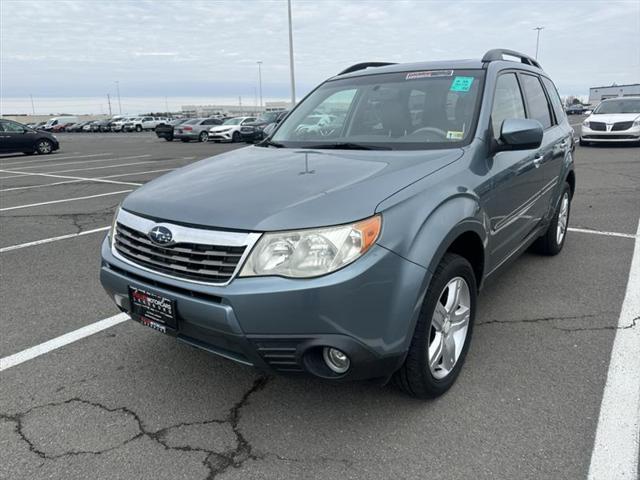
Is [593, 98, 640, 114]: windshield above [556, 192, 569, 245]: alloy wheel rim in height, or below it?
above

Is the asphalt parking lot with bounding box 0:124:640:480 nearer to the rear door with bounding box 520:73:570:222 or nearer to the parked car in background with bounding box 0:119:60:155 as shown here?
the rear door with bounding box 520:73:570:222

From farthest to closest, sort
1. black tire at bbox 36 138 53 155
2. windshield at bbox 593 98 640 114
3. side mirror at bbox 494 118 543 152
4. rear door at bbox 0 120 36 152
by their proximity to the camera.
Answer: black tire at bbox 36 138 53 155 → rear door at bbox 0 120 36 152 → windshield at bbox 593 98 640 114 → side mirror at bbox 494 118 543 152

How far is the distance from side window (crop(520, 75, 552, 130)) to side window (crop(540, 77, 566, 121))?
22 centimetres

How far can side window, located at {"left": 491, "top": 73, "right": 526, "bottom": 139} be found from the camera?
3.45 m

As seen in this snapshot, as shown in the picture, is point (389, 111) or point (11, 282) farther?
point (11, 282)

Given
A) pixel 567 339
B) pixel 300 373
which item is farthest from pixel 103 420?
pixel 567 339

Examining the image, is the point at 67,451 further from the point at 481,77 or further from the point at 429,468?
the point at 481,77

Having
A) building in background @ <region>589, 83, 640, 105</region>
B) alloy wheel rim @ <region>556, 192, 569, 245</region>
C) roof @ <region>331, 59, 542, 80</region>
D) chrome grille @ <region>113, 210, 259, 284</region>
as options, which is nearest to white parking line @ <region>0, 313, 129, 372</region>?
chrome grille @ <region>113, 210, 259, 284</region>

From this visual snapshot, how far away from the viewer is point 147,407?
283 centimetres

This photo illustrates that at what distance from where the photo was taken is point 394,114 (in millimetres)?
3580

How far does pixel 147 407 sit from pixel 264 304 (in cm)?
114

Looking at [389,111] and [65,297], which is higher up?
[389,111]

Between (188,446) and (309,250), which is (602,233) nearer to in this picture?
(309,250)

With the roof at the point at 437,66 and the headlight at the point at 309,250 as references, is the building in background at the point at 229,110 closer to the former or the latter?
the roof at the point at 437,66
